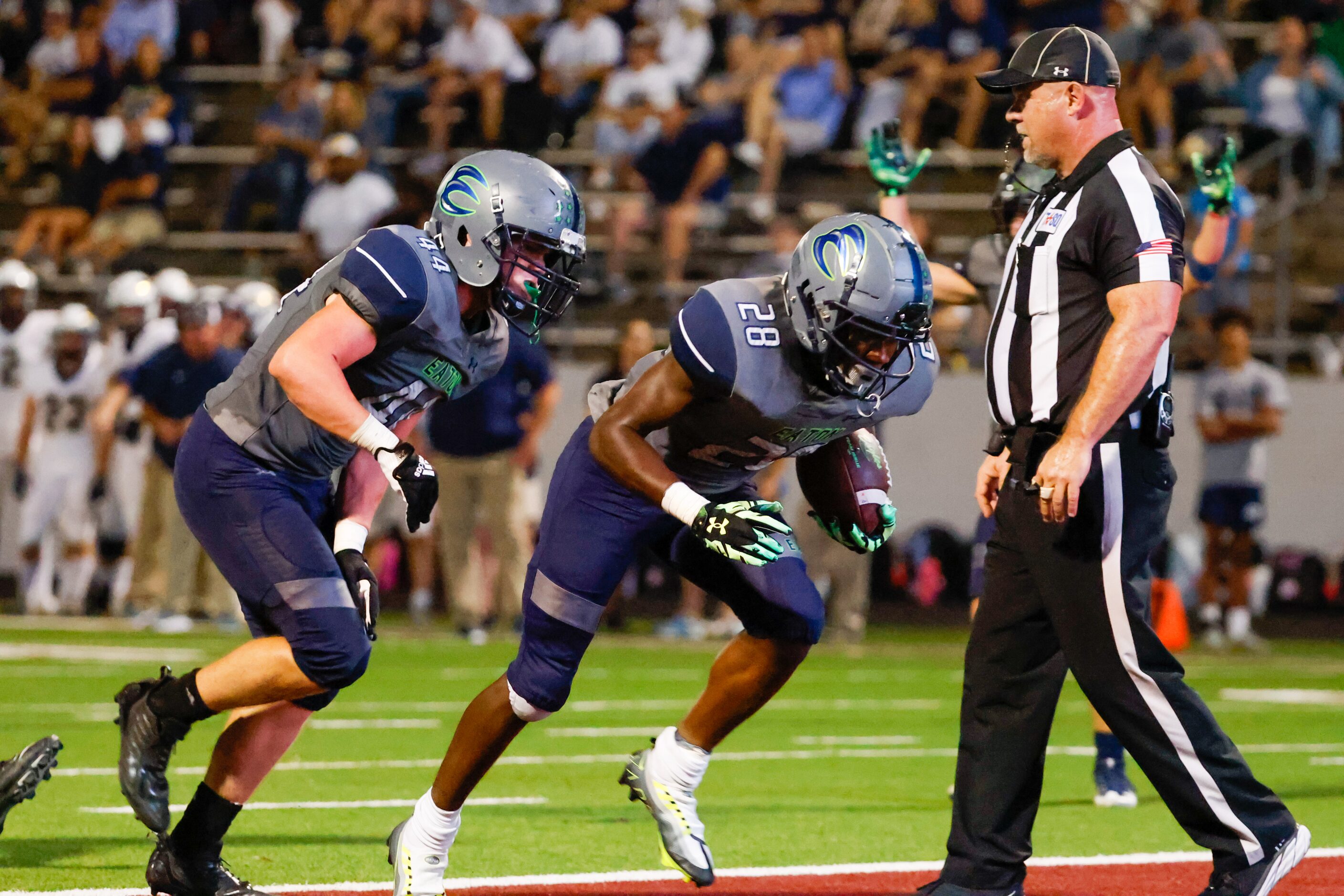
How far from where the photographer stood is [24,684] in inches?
372

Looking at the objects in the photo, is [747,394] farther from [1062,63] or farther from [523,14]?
[523,14]

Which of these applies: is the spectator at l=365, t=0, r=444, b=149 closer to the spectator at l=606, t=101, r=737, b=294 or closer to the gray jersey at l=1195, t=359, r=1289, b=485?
the spectator at l=606, t=101, r=737, b=294

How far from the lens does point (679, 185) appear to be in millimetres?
15344

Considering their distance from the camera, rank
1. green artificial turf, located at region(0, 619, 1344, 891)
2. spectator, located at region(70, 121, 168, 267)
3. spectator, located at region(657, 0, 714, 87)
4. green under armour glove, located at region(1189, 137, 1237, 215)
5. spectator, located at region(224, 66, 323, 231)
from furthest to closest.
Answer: spectator, located at region(70, 121, 168, 267) < spectator, located at region(224, 66, 323, 231) < spectator, located at region(657, 0, 714, 87) < green under armour glove, located at region(1189, 137, 1237, 215) < green artificial turf, located at region(0, 619, 1344, 891)

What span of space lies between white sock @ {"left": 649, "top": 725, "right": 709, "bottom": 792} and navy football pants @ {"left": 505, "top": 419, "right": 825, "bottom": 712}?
0.36 meters

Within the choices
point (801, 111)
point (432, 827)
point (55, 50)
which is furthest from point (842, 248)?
point (55, 50)

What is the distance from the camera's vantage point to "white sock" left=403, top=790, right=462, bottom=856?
4.63 metres

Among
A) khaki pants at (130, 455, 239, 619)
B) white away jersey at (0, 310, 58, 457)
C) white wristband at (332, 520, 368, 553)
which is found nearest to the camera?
white wristband at (332, 520, 368, 553)

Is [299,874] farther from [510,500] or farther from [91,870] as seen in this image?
[510,500]

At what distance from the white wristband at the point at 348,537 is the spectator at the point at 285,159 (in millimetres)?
11770

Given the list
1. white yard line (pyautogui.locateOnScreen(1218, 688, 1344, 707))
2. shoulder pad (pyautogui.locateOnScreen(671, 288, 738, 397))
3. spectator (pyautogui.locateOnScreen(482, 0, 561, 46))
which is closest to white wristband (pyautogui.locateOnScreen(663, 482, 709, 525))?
shoulder pad (pyautogui.locateOnScreen(671, 288, 738, 397))

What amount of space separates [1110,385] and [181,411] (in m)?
9.30

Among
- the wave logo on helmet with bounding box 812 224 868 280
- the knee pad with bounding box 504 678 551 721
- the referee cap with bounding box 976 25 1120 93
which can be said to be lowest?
the knee pad with bounding box 504 678 551 721

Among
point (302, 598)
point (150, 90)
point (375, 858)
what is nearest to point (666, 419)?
point (302, 598)
